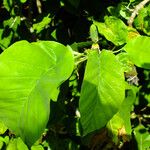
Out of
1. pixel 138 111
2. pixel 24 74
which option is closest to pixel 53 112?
pixel 24 74

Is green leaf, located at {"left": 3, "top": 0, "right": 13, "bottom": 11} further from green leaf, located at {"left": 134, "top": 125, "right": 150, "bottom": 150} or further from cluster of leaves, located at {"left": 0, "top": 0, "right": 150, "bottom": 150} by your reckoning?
green leaf, located at {"left": 134, "top": 125, "right": 150, "bottom": 150}

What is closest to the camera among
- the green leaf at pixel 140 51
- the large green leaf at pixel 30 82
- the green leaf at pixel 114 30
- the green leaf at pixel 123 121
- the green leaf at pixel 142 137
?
the large green leaf at pixel 30 82

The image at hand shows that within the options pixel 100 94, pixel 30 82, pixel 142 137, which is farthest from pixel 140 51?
pixel 142 137

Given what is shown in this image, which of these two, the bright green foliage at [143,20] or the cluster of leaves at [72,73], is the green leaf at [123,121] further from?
the bright green foliage at [143,20]

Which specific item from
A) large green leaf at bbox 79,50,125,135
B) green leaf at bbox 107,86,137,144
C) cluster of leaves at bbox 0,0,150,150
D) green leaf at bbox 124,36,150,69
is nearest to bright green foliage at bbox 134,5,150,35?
cluster of leaves at bbox 0,0,150,150

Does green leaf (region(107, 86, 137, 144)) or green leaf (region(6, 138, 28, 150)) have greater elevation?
green leaf (region(107, 86, 137, 144))

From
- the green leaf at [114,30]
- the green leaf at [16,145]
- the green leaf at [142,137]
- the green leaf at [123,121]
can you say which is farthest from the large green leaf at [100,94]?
the green leaf at [142,137]
